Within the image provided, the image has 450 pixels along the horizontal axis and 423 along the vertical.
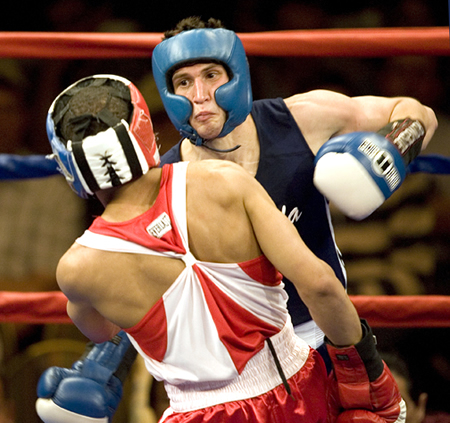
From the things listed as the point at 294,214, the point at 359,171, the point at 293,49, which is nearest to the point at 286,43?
the point at 293,49

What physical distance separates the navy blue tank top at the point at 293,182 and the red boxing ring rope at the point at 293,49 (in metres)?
0.25

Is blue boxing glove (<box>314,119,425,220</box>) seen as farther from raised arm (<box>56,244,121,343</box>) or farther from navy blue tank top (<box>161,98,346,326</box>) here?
raised arm (<box>56,244,121,343</box>)

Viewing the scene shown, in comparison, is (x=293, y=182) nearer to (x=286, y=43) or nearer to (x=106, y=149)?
(x=286, y=43)

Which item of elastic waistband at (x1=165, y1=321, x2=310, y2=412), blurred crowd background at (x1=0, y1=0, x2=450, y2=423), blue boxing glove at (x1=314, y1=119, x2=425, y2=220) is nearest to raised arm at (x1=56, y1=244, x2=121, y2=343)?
elastic waistband at (x1=165, y1=321, x2=310, y2=412)

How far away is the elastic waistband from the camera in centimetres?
111

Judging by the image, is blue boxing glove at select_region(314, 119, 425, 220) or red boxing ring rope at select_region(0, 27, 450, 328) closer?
blue boxing glove at select_region(314, 119, 425, 220)

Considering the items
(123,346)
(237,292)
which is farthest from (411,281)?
(237,292)

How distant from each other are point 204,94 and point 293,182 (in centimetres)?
33

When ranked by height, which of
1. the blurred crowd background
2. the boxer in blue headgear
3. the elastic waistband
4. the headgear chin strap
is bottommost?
the blurred crowd background

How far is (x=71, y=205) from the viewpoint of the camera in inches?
126

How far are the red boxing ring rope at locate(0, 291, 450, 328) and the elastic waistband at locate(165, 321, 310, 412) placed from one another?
748mm

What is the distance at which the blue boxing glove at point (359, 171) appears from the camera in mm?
1269

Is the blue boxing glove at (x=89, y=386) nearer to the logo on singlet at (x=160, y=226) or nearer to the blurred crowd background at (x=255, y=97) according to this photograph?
the logo on singlet at (x=160, y=226)

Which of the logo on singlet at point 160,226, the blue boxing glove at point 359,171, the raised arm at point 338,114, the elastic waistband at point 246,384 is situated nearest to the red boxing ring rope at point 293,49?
the raised arm at point 338,114
